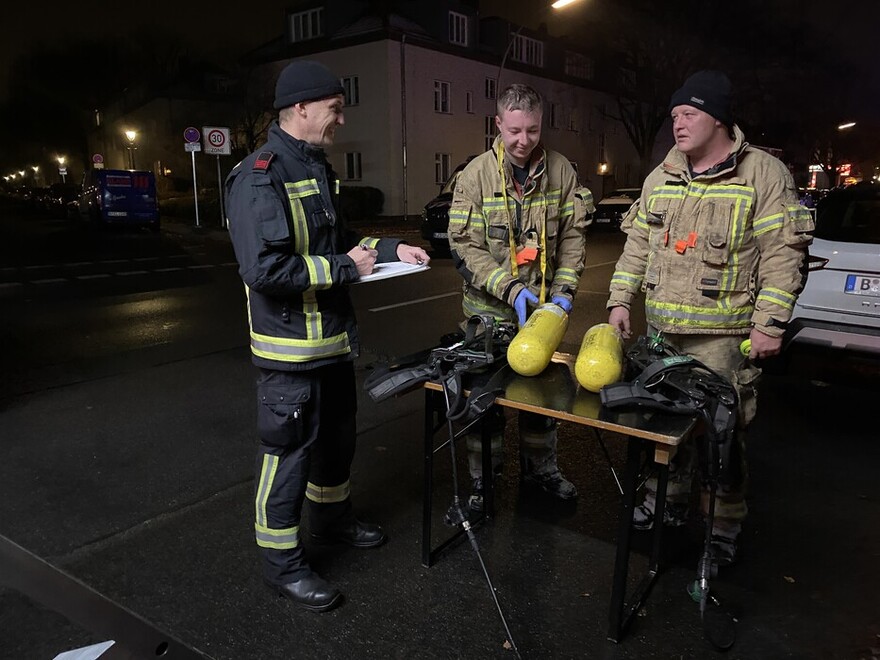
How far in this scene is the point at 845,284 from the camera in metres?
4.99

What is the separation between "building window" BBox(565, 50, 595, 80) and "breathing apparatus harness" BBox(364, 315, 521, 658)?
3992 centimetres

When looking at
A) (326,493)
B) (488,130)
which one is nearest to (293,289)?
(326,493)

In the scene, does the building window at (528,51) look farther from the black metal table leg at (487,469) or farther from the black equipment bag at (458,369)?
the black equipment bag at (458,369)

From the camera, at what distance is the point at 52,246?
64.8ft

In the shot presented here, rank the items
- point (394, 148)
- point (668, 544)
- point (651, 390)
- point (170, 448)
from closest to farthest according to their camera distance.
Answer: point (651, 390) → point (668, 544) → point (170, 448) → point (394, 148)

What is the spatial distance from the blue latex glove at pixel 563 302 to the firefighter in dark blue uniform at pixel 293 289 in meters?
0.81

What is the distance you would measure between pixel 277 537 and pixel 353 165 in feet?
97.3

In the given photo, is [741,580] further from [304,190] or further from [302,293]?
[304,190]

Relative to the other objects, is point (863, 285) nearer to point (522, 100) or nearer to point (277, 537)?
point (522, 100)

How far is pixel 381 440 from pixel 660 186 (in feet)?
8.69

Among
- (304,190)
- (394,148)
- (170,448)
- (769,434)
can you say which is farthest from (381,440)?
(394,148)

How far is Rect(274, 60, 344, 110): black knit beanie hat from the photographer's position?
2.74 metres

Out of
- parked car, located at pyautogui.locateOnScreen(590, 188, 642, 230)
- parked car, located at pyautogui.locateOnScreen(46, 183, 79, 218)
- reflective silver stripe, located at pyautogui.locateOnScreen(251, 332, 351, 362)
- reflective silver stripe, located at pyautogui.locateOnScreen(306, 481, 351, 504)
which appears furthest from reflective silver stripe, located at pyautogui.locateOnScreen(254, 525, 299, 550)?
parked car, located at pyautogui.locateOnScreen(46, 183, 79, 218)

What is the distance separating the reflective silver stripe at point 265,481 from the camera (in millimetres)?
2906
